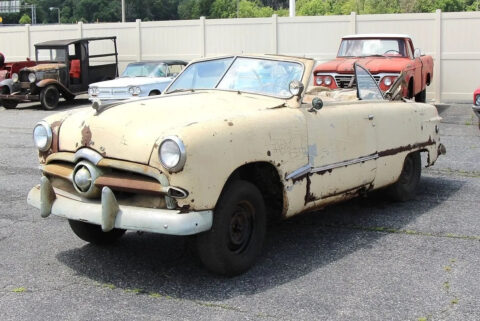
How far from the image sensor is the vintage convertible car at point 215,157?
450cm

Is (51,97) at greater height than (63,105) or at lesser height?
greater

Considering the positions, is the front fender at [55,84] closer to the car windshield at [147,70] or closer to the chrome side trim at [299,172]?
the car windshield at [147,70]

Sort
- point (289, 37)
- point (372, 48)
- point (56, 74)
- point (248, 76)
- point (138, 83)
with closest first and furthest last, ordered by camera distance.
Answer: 1. point (248, 76)
2. point (372, 48)
3. point (138, 83)
4. point (56, 74)
5. point (289, 37)

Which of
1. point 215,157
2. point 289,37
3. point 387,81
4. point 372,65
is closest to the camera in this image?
point 215,157

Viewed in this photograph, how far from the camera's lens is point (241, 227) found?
16.2ft

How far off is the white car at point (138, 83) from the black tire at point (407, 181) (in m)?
9.66

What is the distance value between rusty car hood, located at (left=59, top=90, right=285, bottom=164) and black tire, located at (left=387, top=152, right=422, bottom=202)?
218cm

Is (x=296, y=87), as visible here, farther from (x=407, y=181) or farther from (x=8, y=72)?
(x=8, y=72)

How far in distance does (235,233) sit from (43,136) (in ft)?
5.60

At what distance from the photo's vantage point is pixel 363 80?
6879mm

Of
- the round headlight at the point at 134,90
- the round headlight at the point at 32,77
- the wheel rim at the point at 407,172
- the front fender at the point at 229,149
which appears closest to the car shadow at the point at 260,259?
the wheel rim at the point at 407,172

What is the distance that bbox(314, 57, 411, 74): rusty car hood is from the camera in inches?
519

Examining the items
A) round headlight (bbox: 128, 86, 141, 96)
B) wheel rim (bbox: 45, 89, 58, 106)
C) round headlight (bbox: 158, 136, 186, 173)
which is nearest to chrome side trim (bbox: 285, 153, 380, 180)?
round headlight (bbox: 158, 136, 186, 173)

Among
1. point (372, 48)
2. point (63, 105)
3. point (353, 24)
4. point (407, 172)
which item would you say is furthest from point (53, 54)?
point (407, 172)
